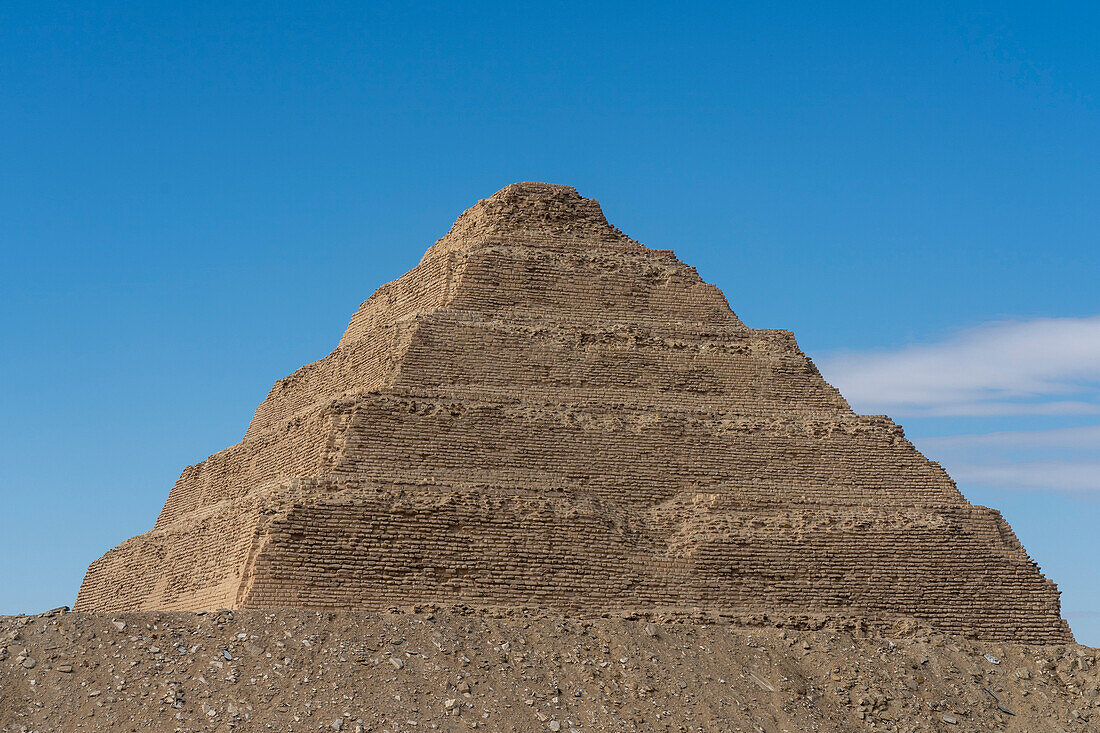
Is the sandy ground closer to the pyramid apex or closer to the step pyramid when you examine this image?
the step pyramid

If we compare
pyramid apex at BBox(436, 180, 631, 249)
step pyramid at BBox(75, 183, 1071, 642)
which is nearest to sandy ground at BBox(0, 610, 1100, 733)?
step pyramid at BBox(75, 183, 1071, 642)

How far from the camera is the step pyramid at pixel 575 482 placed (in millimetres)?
29203

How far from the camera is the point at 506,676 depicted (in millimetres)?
26297

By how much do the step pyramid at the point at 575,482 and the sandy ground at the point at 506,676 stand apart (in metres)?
1.15

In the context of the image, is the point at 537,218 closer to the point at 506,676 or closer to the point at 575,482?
the point at 575,482

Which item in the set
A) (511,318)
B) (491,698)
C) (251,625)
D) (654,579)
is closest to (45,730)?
(251,625)

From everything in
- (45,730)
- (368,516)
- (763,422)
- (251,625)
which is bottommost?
(45,730)

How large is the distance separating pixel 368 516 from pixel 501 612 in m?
3.09

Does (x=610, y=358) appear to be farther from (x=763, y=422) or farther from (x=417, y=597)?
(x=417, y=597)

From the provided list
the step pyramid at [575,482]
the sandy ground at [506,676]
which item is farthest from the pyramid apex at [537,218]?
the sandy ground at [506,676]

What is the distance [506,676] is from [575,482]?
6.09 m

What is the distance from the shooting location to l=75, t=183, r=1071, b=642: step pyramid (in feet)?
95.8

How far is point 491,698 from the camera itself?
84.3 ft

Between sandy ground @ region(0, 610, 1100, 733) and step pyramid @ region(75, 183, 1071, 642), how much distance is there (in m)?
1.15
